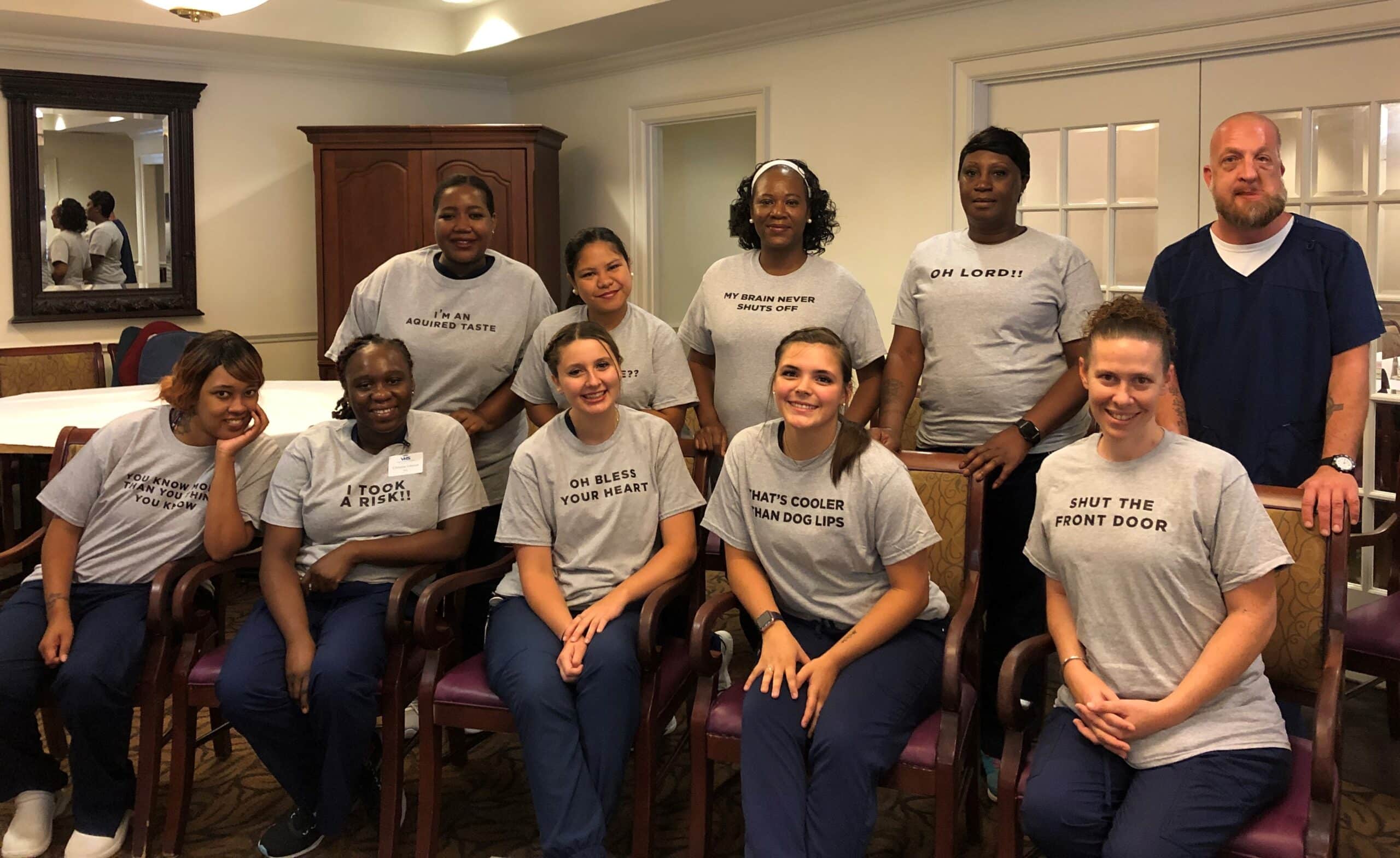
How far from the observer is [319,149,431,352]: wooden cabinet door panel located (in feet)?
20.4

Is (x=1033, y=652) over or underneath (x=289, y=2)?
underneath

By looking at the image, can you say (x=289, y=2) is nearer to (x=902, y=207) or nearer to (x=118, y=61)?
(x=118, y=61)

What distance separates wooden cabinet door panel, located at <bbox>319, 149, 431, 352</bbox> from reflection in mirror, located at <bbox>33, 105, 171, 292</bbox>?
0.87 m

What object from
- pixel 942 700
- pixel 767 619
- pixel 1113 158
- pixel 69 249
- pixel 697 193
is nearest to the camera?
pixel 942 700

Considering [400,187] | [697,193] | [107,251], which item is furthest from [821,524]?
[107,251]

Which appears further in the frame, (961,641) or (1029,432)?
(1029,432)

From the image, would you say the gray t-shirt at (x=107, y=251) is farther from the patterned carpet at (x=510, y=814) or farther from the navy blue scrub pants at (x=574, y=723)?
the navy blue scrub pants at (x=574, y=723)

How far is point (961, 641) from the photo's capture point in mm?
2203

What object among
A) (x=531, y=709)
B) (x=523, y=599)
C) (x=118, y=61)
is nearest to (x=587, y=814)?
(x=531, y=709)

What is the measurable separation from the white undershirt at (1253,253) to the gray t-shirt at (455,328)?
169cm

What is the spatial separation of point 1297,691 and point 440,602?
179 cm

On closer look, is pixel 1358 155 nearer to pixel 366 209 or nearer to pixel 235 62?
pixel 366 209

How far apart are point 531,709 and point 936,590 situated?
893 mm

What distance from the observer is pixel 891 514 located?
226 centimetres
